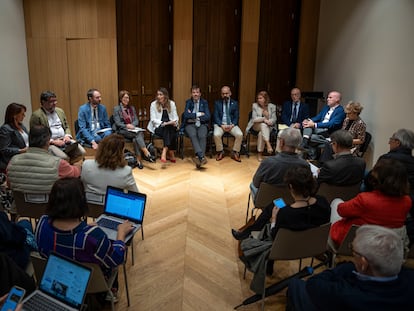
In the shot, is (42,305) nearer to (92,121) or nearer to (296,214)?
(296,214)

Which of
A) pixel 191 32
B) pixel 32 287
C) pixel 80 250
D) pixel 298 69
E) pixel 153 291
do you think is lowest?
pixel 153 291

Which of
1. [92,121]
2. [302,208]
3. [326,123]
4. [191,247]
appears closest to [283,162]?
[302,208]

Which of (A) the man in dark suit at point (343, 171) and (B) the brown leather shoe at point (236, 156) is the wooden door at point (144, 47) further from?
(A) the man in dark suit at point (343, 171)

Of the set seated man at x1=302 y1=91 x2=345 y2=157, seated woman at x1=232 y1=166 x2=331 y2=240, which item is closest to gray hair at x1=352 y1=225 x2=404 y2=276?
seated woman at x1=232 y1=166 x2=331 y2=240

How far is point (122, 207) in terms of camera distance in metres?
3.15

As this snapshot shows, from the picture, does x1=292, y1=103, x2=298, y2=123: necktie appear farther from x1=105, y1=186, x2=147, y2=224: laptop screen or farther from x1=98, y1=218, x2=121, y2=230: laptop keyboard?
x1=98, y1=218, x2=121, y2=230: laptop keyboard

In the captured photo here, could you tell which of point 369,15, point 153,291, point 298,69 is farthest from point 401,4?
point 153,291

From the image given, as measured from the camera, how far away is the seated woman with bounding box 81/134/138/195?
3459 millimetres

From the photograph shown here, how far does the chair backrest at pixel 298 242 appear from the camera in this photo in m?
2.78

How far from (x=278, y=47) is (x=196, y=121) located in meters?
2.79

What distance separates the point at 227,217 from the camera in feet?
15.6

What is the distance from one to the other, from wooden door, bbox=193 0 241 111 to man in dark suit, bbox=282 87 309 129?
1458 mm

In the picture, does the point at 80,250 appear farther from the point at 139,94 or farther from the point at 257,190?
the point at 139,94

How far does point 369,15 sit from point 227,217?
4186mm
